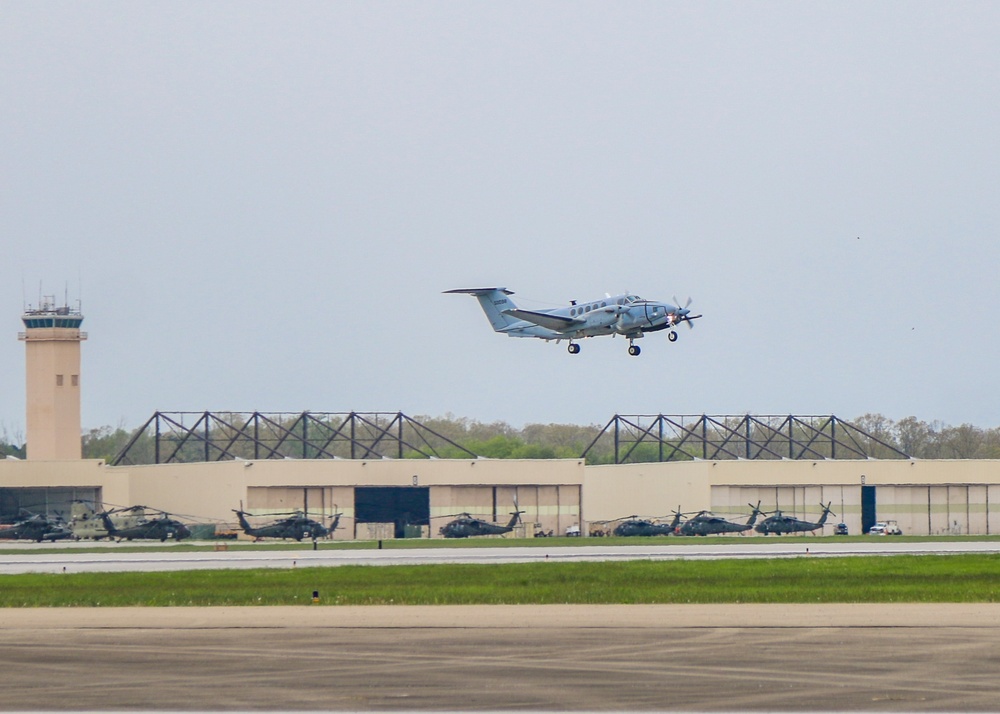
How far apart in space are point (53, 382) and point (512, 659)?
298ft

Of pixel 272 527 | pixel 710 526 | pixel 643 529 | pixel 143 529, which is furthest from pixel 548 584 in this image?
pixel 643 529

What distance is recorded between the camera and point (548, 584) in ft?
140

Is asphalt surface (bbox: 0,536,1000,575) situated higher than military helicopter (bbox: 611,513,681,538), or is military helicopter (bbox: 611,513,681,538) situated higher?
asphalt surface (bbox: 0,536,1000,575)

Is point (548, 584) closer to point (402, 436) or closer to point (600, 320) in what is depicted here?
point (600, 320)

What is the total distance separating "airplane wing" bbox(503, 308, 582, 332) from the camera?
6606 cm

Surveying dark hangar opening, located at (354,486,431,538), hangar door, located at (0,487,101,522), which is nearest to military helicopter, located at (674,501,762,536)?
dark hangar opening, located at (354,486,431,538)

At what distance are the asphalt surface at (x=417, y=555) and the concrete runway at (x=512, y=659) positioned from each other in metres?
22.8

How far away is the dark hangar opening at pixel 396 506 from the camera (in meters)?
106

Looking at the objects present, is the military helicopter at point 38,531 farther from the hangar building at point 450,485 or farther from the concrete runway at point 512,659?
the concrete runway at point 512,659

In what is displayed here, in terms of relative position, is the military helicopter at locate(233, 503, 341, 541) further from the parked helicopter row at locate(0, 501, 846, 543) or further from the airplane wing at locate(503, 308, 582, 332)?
the airplane wing at locate(503, 308, 582, 332)

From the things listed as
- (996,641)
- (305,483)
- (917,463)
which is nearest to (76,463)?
(305,483)

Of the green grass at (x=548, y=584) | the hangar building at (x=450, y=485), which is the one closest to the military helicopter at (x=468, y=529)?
the hangar building at (x=450, y=485)

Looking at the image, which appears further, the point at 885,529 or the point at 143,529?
the point at 885,529

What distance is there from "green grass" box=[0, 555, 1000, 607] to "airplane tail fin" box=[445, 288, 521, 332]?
24.7 meters
